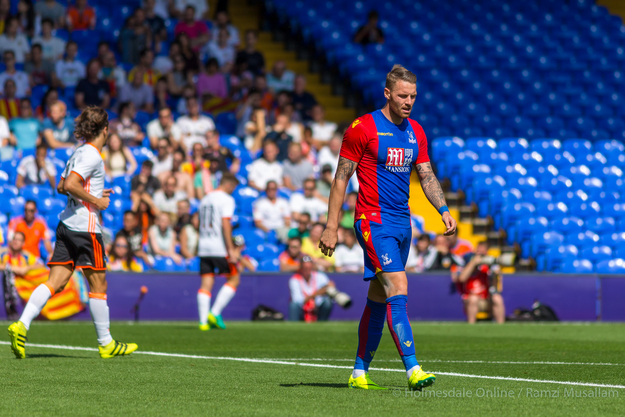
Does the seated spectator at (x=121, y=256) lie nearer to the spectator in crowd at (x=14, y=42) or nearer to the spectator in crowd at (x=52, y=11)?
the spectator in crowd at (x=14, y=42)

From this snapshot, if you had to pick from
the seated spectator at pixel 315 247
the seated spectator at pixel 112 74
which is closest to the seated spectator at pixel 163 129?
the seated spectator at pixel 112 74

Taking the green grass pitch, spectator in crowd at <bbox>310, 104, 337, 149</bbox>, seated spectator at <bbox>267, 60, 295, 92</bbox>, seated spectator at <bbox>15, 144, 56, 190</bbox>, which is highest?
seated spectator at <bbox>267, 60, 295, 92</bbox>

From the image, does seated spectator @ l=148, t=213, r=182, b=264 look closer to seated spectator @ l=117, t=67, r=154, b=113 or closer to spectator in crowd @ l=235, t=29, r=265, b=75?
seated spectator @ l=117, t=67, r=154, b=113

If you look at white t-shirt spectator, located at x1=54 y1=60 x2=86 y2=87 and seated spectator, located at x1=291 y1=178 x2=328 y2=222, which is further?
white t-shirt spectator, located at x1=54 y1=60 x2=86 y2=87

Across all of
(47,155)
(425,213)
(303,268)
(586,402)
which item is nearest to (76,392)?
(586,402)

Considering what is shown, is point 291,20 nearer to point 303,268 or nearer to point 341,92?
point 341,92

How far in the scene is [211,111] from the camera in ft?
63.3

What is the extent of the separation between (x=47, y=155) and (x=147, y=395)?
11.9 m

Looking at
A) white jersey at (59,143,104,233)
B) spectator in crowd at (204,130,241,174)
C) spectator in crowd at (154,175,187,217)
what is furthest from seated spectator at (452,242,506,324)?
white jersey at (59,143,104,233)

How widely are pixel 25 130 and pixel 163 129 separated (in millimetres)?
2514

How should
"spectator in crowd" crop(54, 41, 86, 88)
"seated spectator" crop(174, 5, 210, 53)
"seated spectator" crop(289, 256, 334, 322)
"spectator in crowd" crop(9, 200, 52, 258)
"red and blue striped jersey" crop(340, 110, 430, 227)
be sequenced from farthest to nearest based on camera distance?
"seated spectator" crop(174, 5, 210, 53) < "spectator in crowd" crop(54, 41, 86, 88) < "seated spectator" crop(289, 256, 334, 322) < "spectator in crowd" crop(9, 200, 52, 258) < "red and blue striped jersey" crop(340, 110, 430, 227)

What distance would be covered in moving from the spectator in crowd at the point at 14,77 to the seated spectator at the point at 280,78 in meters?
5.23

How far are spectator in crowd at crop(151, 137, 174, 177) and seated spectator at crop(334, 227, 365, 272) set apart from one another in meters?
3.46

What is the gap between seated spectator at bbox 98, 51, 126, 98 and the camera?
60.8 ft
